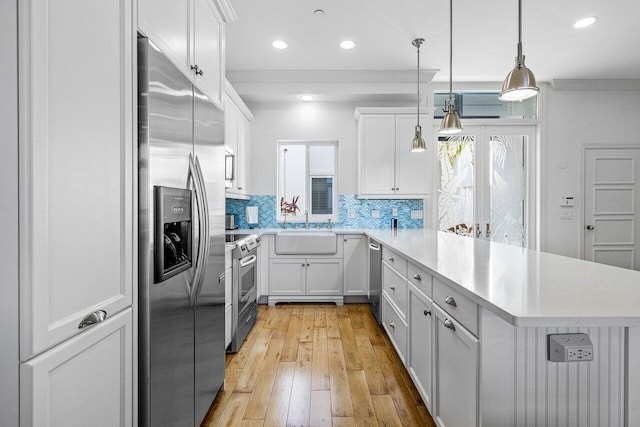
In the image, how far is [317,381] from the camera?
2354 millimetres

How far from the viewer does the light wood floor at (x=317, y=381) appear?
1.96m

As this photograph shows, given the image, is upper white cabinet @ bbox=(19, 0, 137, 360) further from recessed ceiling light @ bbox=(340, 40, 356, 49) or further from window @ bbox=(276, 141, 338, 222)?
window @ bbox=(276, 141, 338, 222)

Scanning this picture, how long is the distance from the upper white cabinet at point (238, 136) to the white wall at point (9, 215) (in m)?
2.62

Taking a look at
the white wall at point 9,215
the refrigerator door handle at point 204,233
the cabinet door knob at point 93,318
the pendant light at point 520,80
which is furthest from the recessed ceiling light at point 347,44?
the cabinet door knob at point 93,318

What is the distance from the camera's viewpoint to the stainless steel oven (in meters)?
2.81

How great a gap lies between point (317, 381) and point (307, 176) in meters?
2.96

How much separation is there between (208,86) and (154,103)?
2.50ft

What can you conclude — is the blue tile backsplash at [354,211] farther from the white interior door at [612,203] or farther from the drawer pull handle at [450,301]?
the drawer pull handle at [450,301]

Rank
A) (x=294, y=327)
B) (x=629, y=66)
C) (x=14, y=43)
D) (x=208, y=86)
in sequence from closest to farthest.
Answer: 1. (x=14, y=43)
2. (x=208, y=86)
3. (x=294, y=327)
4. (x=629, y=66)

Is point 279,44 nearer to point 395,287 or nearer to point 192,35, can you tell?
point 192,35

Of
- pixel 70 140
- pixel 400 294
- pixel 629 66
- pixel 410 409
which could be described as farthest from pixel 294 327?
pixel 629 66

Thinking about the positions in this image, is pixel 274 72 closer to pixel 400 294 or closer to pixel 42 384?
pixel 400 294

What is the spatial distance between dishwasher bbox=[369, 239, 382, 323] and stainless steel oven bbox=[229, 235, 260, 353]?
1.20 meters

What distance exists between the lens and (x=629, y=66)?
13.8 feet
